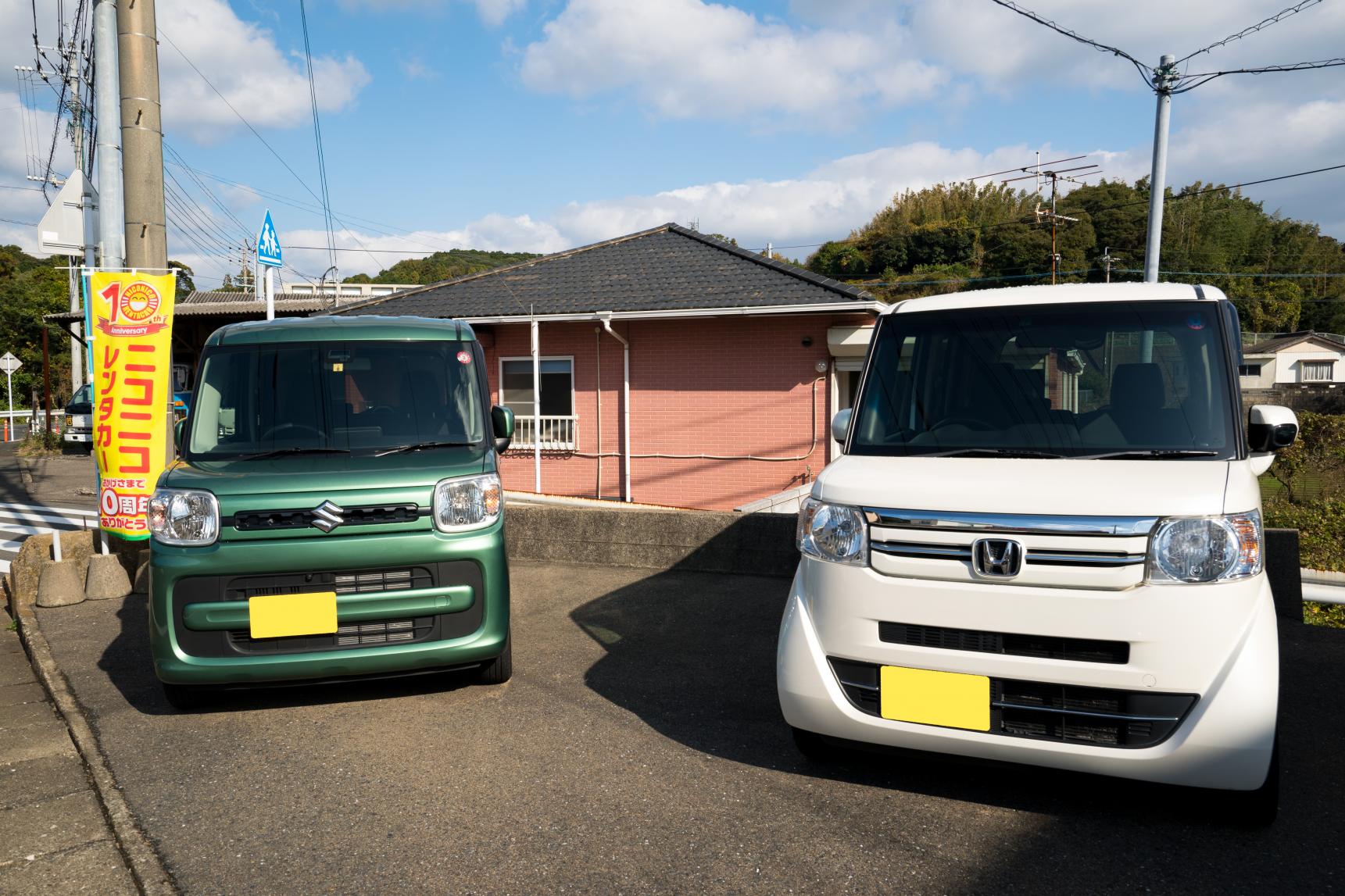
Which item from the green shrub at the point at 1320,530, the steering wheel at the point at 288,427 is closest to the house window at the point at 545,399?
the green shrub at the point at 1320,530

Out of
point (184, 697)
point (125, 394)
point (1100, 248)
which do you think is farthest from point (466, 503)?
point (1100, 248)

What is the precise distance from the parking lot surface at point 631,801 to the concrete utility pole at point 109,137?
4242 mm

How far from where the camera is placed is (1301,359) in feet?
162

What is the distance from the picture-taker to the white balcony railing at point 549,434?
14812 millimetres

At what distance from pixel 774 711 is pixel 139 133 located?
6.68 meters

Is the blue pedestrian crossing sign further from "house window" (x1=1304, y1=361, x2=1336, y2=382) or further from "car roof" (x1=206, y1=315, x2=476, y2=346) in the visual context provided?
"house window" (x1=1304, y1=361, x2=1336, y2=382)

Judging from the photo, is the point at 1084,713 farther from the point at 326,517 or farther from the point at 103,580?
the point at 103,580

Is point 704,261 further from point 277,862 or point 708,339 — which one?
point 277,862

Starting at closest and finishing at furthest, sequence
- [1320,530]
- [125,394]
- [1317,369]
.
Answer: [125,394], [1320,530], [1317,369]

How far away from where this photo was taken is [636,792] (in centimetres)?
333

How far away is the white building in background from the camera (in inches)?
1921

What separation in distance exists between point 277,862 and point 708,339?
37.5ft

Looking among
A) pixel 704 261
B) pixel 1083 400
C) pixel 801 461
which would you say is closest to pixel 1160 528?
pixel 1083 400

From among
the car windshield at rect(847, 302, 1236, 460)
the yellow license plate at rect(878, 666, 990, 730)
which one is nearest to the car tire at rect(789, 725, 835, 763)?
the yellow license plate at rect(878, 666, 990, 730)
